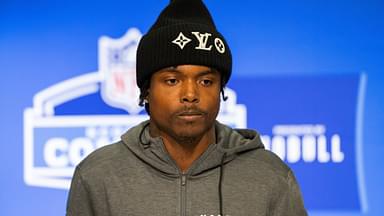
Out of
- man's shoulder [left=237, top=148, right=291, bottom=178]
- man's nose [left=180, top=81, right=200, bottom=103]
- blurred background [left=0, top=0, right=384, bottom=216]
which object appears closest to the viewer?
man's nose [left=180, top=81, right=200, bottom=103]

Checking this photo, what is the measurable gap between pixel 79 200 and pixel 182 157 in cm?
20

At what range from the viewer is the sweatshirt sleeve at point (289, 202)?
3.78 feet

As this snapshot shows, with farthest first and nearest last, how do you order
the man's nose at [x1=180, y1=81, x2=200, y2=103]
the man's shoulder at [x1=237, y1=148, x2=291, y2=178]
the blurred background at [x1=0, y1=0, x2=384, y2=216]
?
the blurred background at [x1=0, y1=0, x2=384, y2=216] → the man's shoulder at [x1=237, y1=148, x2=291, y2=178] → the man's nose at [x1=180, y1=81, x2=200, y2=103]

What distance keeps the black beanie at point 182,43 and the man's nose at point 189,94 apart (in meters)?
0.05

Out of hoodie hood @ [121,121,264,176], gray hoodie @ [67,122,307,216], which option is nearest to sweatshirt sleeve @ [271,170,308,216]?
gray hoodie @ [67,122,307,216]

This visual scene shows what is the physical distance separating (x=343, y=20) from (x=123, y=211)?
1.05 m

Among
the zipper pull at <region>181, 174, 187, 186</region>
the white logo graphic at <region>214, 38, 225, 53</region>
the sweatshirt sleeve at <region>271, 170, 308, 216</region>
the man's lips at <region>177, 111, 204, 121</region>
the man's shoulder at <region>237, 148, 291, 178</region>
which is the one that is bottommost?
the sweatshirt sleeve at <region>271, 170, 308, 216</region>

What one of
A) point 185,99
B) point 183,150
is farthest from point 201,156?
point 185,99

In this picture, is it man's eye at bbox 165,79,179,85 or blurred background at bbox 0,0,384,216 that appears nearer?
man's eye at bbox 165,79,179,85

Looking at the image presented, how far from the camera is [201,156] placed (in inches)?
46.3

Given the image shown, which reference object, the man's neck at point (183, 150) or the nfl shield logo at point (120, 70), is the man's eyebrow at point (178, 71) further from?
the nfl shield logo at point (120, 70)

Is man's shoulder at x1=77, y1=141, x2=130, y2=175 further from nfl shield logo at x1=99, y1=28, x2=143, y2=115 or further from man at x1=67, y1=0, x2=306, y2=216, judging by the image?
nfl shield logo at x1=99, y1=28, x2=143, y2=115

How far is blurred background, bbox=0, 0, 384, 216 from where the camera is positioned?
6.11 ft

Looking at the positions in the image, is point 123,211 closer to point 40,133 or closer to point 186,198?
point 186,198
